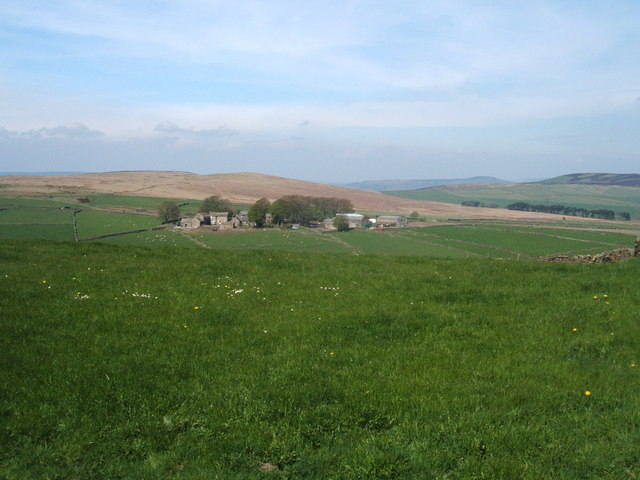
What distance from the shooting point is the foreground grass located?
587 centimetres

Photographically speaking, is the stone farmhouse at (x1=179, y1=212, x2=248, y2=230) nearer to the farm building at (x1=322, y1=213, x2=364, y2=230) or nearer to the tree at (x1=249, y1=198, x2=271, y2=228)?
the tree at (x1=249, y1=198, x2=271, y2=228)

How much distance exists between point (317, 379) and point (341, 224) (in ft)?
218

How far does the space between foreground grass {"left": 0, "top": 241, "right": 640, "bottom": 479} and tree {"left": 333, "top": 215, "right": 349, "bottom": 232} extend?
59.3 m

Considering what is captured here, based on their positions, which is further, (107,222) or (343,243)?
(107,222)

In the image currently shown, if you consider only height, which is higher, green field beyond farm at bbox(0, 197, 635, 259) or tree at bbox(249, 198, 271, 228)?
tree at bbox(249, 198, 271, 228)

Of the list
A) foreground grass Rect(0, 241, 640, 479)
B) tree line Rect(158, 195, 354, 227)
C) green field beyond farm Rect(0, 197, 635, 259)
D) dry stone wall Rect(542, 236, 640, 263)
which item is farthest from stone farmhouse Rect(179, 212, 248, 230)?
dry stone wall Rect(542, 236, 640, 263)

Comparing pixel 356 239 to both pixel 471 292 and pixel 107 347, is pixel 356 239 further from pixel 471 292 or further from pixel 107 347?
pixel 107 347

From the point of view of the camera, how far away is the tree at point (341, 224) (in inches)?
2899

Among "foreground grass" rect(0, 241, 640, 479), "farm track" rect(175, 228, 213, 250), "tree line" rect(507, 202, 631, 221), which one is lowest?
"farm track" rect(175, 228, 213, 250)

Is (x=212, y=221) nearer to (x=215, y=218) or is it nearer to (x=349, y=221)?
(x=215, y=218)

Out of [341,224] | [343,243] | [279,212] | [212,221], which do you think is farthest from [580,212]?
[212,221]

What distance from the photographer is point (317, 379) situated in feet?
26.0

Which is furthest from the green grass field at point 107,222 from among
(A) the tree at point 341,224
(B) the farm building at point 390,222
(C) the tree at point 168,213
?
(B) the farm building at point 390,222

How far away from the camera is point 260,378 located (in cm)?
792
